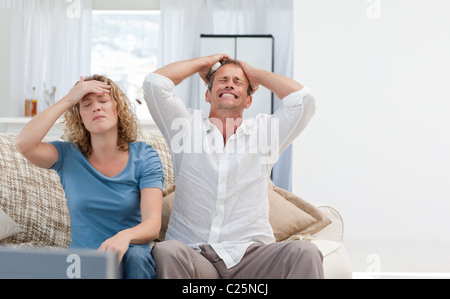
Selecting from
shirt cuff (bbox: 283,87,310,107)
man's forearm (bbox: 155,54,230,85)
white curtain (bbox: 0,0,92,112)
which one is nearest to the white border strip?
shirt cuff (bbox: 283,87,310,107)

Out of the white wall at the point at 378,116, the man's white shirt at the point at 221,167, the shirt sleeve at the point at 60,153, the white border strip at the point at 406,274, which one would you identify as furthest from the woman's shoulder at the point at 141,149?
the white wall at the point at 378,116

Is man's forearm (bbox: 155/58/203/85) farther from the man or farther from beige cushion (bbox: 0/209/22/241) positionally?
beige cushion (bbox: 0/209/22/241)

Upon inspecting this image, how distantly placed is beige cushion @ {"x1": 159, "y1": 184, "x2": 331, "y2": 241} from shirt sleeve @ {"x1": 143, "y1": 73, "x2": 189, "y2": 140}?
30 cm

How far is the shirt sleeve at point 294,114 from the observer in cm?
203

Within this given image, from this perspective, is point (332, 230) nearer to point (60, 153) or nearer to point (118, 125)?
point (118, 125)

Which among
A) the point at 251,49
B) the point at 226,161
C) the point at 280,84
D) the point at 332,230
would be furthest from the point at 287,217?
the point at 251,49

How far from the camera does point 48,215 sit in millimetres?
2100

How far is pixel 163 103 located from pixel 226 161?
32 cm

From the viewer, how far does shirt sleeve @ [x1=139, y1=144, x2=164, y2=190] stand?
1822 mm

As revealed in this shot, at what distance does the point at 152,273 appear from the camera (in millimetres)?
1622

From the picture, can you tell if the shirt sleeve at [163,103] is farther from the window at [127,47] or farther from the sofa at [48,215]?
the window at [127,47]

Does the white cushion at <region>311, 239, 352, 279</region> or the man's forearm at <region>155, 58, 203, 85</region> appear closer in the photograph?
the white cushion at <region>311, 239, 352, 279</region>
